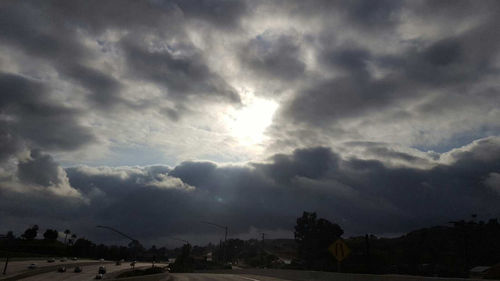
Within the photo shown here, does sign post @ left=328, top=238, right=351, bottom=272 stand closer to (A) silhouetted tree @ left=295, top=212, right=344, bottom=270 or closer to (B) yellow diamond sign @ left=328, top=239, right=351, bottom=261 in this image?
(B) yellow diamond sign @ left=328, top=239, right=351, bottom=261

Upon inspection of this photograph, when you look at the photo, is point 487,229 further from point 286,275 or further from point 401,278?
point 401,278

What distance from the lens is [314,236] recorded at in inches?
5640

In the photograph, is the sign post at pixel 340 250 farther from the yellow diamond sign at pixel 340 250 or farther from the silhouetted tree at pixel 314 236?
the silhouetted tree at pixel 314 236

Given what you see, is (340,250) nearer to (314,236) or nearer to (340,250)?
(340,250)

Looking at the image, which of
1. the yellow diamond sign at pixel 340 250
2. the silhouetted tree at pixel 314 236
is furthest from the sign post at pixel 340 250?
the silhouetted tree at pixel 314 236

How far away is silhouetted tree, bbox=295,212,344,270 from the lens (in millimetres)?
140125

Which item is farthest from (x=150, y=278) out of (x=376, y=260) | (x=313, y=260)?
(x=313, y=260)

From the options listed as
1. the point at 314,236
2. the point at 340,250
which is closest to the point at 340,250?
the point at 340,250

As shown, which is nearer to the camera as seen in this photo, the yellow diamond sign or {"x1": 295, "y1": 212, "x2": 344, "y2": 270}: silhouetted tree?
the yellow diamond sign

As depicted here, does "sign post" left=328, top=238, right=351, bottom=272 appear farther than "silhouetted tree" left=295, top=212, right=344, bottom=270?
No

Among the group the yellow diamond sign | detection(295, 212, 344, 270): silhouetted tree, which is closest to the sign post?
the yellow diamond sign

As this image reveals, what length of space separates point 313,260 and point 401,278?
119948 mm

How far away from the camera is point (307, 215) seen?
150250mm

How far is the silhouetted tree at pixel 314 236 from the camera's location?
14012 cm
